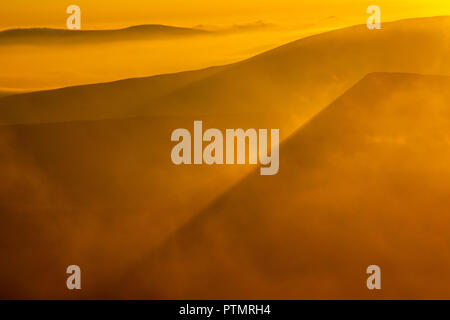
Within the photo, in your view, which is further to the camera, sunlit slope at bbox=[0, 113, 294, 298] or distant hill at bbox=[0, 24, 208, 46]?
distant hill at bbox=[0, 24, 208, 46]

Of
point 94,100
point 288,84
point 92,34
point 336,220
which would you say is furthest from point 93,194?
point 336,220

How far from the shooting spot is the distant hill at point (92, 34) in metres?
4.36

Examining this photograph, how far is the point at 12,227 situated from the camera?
169 inches

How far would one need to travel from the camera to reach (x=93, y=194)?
4305 mm

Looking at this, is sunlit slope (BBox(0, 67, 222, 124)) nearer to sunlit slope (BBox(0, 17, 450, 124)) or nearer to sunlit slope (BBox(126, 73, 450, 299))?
sunlit slope (BBox(0, 17, 450, 124))

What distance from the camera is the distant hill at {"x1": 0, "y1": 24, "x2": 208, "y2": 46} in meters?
4.36

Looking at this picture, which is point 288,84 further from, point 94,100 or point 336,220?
point 94,100

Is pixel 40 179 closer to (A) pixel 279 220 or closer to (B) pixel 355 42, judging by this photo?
(A) pixel 279 220

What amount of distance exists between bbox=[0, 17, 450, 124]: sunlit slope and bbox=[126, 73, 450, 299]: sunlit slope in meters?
0.12

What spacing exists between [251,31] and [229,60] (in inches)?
9.0

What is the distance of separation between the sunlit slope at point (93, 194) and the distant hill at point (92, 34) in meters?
0.53

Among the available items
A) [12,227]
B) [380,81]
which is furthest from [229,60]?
[12,227]

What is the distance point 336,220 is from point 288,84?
0.90 meters

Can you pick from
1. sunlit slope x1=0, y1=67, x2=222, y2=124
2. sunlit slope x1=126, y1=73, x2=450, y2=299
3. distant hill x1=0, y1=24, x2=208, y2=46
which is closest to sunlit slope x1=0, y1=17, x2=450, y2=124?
sunlit slope x1=0, y1=67, x2=222, y2=124
